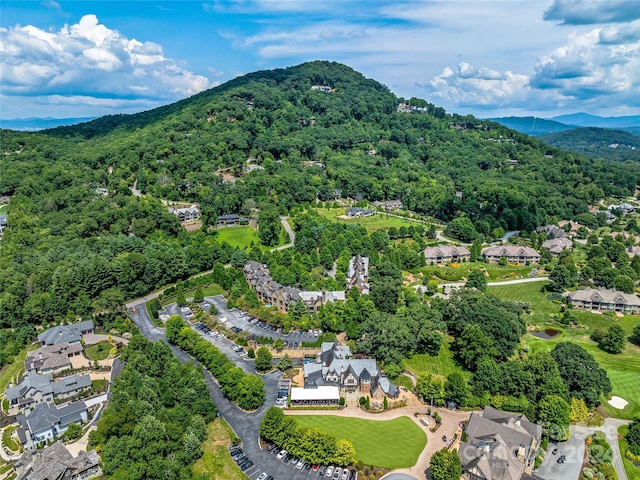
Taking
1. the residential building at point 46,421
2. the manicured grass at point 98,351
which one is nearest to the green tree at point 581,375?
the residential building at point 46,421

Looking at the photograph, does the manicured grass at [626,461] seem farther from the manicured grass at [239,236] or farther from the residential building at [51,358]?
the manicured grass at [239,236]

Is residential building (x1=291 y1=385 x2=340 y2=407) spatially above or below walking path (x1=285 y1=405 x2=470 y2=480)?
above

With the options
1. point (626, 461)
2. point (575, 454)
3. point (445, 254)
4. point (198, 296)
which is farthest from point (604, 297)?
point (198, 296)

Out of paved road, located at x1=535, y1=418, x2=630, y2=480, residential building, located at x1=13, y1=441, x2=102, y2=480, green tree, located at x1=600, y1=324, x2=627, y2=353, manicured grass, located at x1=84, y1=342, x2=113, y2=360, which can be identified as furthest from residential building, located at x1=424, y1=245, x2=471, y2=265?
residential building, located at x1=13, y1=441, x2=102, y2=480

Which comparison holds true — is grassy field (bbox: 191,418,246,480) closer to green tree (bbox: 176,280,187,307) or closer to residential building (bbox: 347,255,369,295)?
green tree (bbox: 176,280,187,307)

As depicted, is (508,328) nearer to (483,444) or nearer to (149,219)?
(483,444)

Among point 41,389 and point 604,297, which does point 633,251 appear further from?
point 41,389
